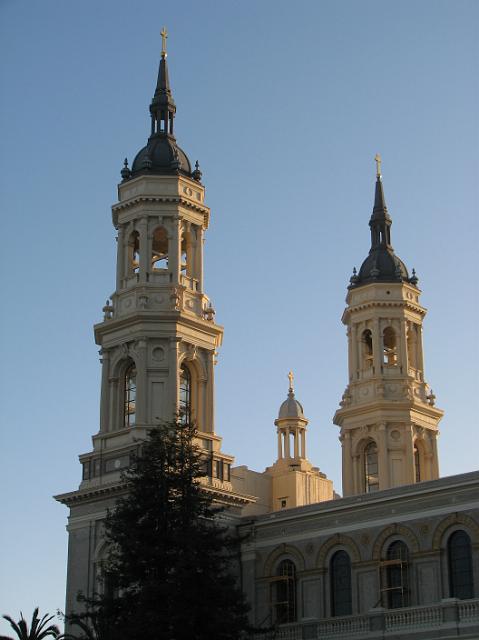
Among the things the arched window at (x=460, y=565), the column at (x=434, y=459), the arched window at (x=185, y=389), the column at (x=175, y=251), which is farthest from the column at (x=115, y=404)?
the column at (x=434, y=459)

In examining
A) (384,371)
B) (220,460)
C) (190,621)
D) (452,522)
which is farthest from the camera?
(384,371)

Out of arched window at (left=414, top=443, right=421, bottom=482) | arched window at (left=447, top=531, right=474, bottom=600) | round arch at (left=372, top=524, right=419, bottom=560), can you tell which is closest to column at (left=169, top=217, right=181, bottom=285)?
round arch at (left=372, top=524, right=419, bottom=560)

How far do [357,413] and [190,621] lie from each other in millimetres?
29519

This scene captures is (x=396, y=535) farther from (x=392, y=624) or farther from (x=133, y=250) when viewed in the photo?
(x=133, y=250)

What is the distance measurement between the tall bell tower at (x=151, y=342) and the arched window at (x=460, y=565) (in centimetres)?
1141

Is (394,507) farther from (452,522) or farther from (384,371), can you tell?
(384,371)

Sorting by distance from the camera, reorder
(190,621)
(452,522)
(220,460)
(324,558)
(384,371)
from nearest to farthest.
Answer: (190,621) → (452,522) → (324,558) → (220,460) → (384,371)

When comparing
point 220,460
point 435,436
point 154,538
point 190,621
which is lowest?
point 190,621

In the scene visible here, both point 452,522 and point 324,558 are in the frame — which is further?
point 324,558

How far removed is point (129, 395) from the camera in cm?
6234

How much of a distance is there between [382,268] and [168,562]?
108 ft

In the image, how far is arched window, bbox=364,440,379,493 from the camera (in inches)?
2933

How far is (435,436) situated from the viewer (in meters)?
76.2

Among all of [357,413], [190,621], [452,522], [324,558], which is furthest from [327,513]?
[357,413]
